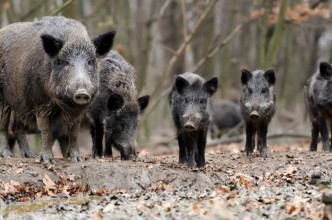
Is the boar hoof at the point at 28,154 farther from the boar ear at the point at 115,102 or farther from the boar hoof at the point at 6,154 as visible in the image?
the boar ear at the point at 115,102

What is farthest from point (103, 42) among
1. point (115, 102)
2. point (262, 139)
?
point (262, 139)

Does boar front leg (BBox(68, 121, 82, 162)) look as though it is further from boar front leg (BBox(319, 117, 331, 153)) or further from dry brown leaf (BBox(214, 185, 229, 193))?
boar front leg (BBox(319, 117, 331, 153))

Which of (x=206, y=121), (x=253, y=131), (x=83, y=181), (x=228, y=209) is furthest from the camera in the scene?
(x=253, y=131)

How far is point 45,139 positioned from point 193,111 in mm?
2366

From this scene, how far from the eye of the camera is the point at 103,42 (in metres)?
12.0

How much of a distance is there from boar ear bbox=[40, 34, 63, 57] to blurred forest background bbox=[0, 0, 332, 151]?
16.8 ft

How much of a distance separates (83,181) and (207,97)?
104 inches

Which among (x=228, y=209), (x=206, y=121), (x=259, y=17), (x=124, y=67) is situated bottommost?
(x=228, y=209)

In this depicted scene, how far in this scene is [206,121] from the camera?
12.4 meters

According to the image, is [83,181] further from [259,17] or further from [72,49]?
[259,17]

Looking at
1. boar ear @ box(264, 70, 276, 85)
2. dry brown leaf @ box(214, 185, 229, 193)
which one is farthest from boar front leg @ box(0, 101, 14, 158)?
boar ear @ box(264, 70, 276, 85)

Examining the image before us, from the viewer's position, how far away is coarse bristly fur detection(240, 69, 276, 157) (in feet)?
44.9

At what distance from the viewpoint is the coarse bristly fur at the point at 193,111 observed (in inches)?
483

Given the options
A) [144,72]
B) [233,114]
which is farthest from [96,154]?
[233,114]
